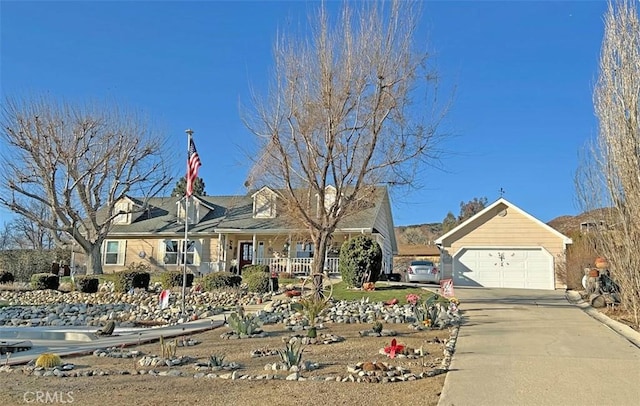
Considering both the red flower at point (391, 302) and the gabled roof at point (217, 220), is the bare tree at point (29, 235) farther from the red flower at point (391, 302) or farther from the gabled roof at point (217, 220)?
the red flower at point (391, 302)

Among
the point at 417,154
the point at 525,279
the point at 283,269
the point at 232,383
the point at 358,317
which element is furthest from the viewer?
the point at 283,269

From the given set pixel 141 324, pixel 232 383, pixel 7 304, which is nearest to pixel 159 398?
pixel 232 383

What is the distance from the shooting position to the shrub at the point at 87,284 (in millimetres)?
20938

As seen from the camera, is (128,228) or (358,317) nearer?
(358,317)

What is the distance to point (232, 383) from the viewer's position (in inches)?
249

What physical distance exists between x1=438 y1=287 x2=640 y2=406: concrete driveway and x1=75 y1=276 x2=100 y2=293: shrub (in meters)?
15.5

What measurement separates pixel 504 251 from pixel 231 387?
20.9 m

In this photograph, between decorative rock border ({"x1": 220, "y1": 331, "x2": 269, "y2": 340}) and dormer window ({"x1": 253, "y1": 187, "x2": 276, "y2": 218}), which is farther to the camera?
dormer window ({"x1": 253, "y1": 187, "x2": 276, "y2": 218})

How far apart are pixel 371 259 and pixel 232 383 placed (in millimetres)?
12247

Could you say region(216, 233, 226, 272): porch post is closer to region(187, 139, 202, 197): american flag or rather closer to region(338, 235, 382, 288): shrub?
region(338, 235, 382, 288): shrub

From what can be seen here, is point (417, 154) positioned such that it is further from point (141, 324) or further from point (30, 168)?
point (30, 168)

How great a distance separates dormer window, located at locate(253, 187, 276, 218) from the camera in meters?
27.4

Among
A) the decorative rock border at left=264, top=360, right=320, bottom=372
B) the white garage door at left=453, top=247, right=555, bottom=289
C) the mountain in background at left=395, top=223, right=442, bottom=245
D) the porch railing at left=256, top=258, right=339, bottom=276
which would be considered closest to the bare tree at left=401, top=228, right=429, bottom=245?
the mountain in background at left=395, top=223, right=442, bottom=245

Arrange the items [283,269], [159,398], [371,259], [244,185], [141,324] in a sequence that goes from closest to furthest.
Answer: [159,398]
[141,324]
[244,185]
[371,259]
[283,269]
